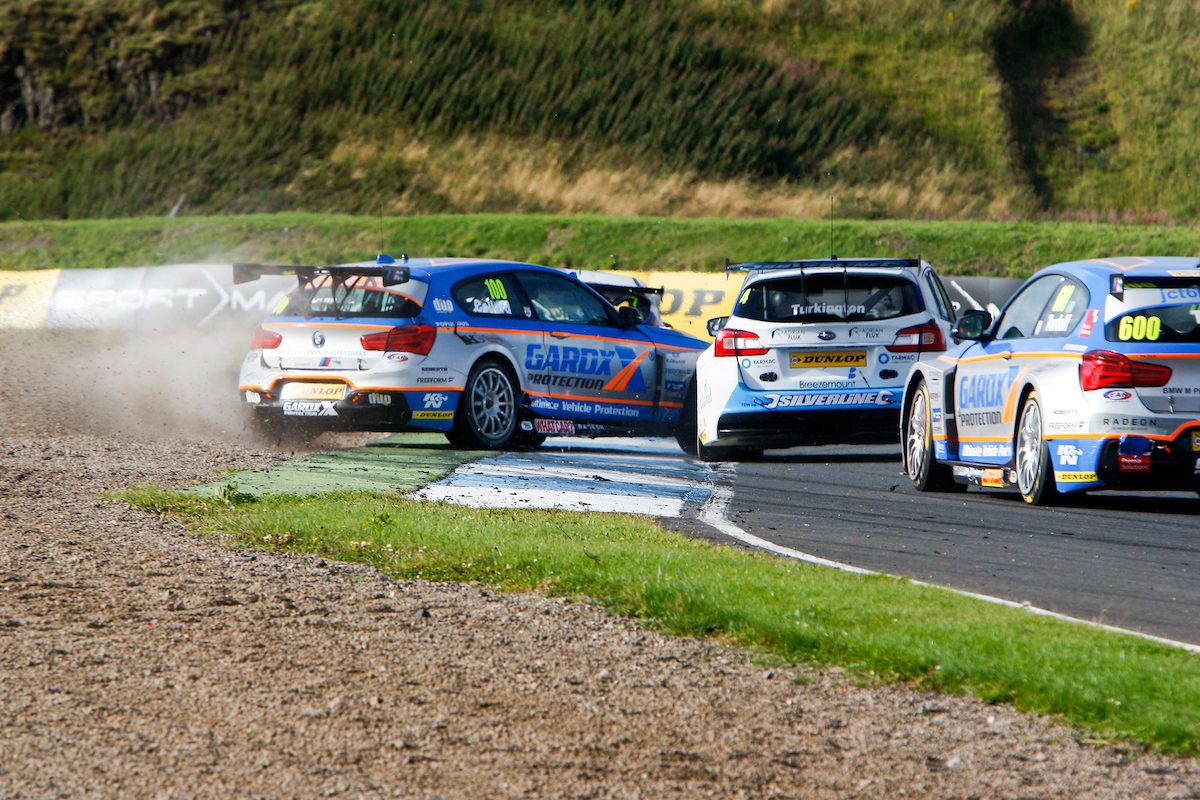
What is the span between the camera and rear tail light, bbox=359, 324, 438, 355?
12.0 m

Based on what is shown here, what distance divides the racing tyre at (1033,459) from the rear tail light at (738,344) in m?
2.86

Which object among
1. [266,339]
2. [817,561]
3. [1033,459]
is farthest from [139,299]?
[817,561]

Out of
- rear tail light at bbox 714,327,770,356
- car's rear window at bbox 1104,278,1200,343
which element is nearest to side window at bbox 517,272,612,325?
rear tail light at bbox 714,327,770,356

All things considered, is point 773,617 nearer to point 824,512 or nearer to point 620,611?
point 620,611

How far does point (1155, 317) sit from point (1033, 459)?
116 centimetres

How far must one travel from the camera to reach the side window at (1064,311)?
8766 mm

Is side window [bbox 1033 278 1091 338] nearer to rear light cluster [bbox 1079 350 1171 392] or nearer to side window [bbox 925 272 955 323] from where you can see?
rear light cluster [bbox 1079 350 1171 392]

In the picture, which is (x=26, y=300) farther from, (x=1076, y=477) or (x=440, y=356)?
(x=1076, y=477)

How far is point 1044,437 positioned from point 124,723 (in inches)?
237

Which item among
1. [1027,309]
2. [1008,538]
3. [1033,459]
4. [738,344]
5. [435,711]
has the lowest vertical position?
[1008,538]

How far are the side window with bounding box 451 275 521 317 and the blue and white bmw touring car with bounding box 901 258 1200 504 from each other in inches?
176

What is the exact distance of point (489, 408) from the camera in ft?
41.2

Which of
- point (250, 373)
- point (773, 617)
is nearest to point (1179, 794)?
point (773, 617)

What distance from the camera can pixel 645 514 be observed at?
29.0 feet
